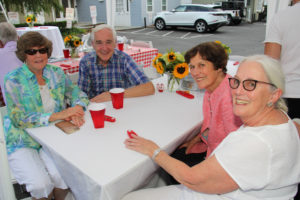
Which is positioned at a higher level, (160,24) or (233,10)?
(233,10)

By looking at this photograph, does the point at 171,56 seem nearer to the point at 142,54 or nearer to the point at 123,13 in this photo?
the point at 142,54

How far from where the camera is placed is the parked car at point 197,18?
1143 cm

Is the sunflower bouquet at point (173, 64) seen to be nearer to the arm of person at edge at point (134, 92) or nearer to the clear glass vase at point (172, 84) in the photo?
the clear glass vase at point (172, 84)

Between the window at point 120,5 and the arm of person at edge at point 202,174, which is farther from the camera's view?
the window at point 120,5

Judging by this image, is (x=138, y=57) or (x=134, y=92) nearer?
(x=134, y=92)

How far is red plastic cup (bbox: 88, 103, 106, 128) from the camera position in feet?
4.53

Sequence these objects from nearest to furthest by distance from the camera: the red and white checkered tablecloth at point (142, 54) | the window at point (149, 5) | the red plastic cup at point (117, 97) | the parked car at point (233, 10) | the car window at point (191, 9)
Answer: the red plastic cup at point (117, 97), the red and white checkered tablecloth at point (142, 54), the car window at point (191, 9), the parked car at point (233, 10), the window at point (149, 5)

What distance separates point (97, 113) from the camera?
1.38 m

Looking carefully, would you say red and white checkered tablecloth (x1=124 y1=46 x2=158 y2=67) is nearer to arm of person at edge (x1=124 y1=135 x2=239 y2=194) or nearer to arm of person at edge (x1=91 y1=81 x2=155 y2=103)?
arm of person at edge (x1=91 y1=81 x2=155 y2=103)

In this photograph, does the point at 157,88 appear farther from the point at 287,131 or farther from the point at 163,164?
the point at 287,131

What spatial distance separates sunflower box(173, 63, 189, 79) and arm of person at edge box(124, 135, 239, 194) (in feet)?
2.87

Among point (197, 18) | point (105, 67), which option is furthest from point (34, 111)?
Result: point (197, 18)

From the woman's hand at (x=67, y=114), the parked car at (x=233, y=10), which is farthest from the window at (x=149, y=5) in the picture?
the woman's hand at (x=67, y=114)

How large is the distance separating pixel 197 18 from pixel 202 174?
38.8ft
